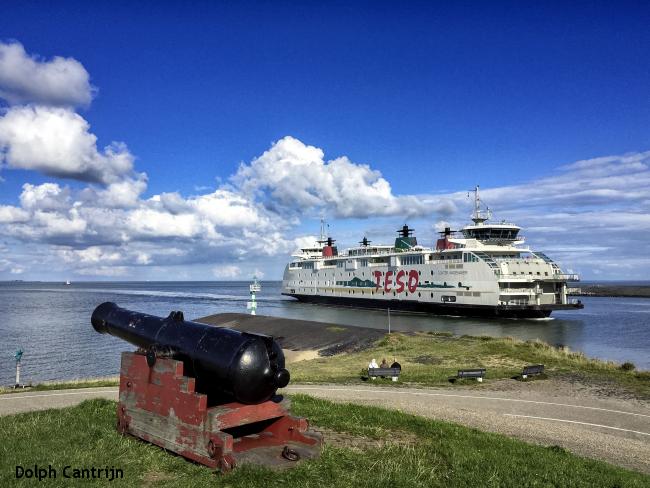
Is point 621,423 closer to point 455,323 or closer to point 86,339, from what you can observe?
point 86,339

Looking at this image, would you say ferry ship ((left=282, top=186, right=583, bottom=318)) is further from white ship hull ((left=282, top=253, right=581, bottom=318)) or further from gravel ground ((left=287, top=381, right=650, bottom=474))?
gravel ground ((left=287, top=381, right=650, bottom=474))

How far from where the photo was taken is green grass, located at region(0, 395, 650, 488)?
553 cm

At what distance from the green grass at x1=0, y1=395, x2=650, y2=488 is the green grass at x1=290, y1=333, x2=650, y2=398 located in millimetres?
7968

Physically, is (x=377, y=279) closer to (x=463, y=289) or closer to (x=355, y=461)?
(x=463, y=289)

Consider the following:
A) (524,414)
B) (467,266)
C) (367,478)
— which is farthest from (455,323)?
(367,478)

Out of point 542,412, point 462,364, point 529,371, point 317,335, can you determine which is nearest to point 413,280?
point 317,335

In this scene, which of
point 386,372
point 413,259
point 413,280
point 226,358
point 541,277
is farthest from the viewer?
point 413,259

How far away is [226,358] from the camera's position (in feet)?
19.7

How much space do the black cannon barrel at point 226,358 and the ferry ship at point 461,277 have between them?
155 feet

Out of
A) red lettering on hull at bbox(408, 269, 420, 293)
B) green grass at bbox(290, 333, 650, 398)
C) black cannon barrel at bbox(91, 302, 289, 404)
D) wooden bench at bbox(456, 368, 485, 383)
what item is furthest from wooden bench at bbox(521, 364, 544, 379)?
red lettering on hull at bbox(408, 269, 420, 293)

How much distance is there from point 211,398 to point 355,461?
197 centimetres

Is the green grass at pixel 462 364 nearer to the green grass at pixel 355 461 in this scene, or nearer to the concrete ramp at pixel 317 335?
the concrete ramp at pixel 317 335

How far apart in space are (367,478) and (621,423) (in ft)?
24.5

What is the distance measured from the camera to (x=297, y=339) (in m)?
37.7
